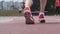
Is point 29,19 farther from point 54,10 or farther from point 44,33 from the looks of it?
point 54,10

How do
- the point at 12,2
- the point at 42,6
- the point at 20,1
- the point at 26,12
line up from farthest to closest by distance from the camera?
the point at 12,2 < the point at 20,1 < the point at 42,6 < the point at 26,12

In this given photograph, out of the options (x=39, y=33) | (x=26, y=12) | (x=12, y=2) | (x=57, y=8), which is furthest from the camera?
(x=12, y=2)

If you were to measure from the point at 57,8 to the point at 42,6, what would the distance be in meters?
14.7

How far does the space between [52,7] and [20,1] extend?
385 centimetres

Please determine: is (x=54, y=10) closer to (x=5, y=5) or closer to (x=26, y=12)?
(x=5, y=5)

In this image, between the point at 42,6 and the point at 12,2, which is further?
the point at 12,2

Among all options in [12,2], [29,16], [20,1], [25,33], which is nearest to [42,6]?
[29,16]

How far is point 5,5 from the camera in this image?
24188 millimetres

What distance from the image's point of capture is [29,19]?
4402 millimetres

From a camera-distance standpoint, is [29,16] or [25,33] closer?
[25,33]

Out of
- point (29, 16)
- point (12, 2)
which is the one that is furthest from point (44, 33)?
point (12, 2)

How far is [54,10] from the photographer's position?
19.8 m

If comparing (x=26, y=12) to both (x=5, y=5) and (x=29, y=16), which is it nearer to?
(x=29, y=16)

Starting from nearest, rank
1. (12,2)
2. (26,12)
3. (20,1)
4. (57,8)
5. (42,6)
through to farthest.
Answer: (26,12), (42,6), (57,8), (20,1), (12,2)
